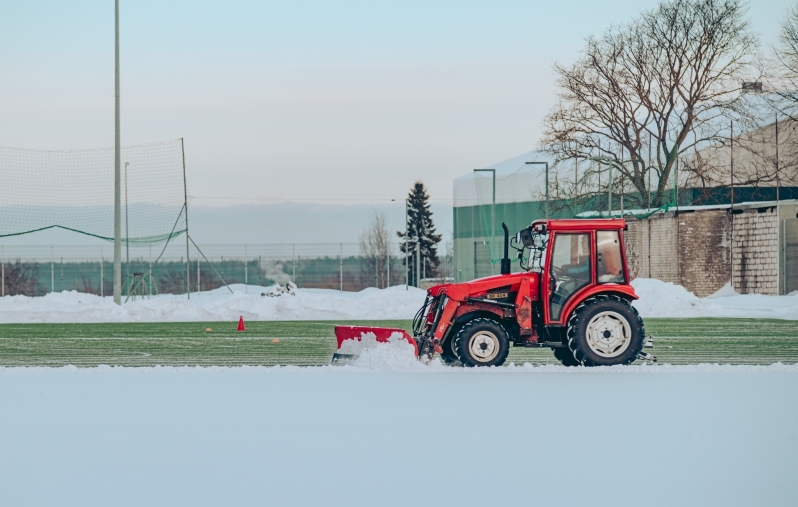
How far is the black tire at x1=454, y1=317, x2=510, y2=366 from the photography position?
38.8ft

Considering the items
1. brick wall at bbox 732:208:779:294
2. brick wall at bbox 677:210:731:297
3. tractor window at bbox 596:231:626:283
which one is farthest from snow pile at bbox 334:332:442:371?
brick wall at bbox 677:210:731:297

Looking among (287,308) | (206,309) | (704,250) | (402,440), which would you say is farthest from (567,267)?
(704,250)

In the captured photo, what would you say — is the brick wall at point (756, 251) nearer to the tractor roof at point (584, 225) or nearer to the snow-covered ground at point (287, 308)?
the snow-covered ground at point (287, 308)

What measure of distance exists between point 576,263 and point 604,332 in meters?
0.88

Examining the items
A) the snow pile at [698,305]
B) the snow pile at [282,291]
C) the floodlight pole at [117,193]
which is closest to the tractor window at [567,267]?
the snow pile at [698,305]

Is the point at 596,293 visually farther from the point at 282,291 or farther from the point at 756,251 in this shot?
the point at 282,291

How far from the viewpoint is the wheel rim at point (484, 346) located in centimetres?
1184

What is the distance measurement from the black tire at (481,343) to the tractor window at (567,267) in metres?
0.71

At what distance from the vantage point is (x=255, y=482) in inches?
229

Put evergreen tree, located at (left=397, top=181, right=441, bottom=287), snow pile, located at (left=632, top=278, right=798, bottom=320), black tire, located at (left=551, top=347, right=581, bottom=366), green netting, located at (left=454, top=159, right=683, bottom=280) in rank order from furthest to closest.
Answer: evergreen tree, located at (left=397, top=181, right=441, bottom=287) < green netting, located at (left=454, top=159, right=683, bottom=280) < snow pile, located at (left=632, top=278, right=798, bottom=320) < black tire, located at (left=551, top=347, right=581, bottom=366)

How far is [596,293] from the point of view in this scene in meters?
12.1

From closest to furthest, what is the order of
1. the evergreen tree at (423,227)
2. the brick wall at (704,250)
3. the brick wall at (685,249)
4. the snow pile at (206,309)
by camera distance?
the snow pile at (206,309) < the brick wall at (704,250) < the brick wall at (685,249) < the evergreen tree at (423,227)

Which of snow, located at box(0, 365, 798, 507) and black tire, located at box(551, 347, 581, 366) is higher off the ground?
black tire, located at box(551, 347, 581, 366)

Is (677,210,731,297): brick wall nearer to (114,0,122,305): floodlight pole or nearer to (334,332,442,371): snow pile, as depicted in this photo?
(114,0,122,305): floodlight pole
